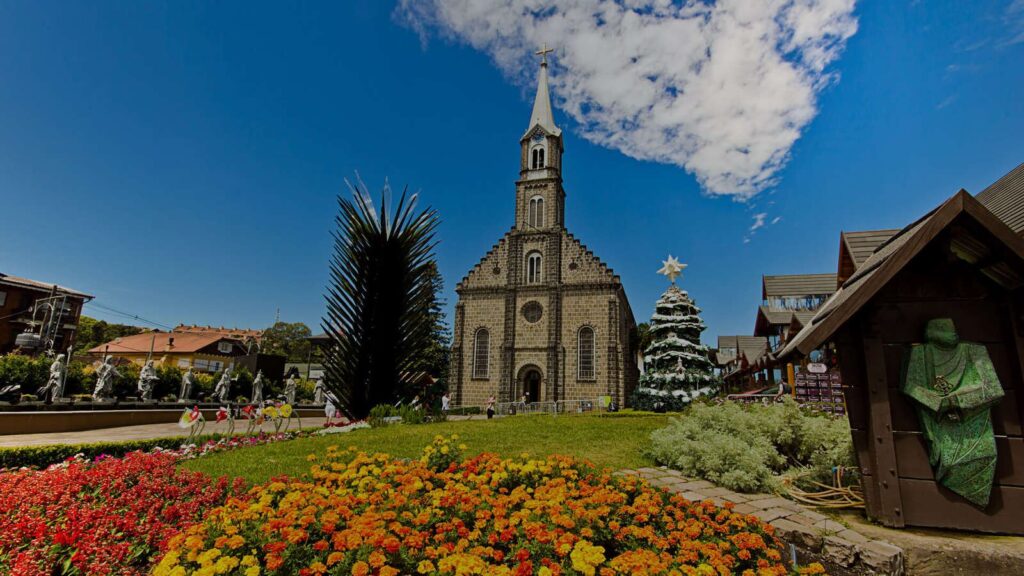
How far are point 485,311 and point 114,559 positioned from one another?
89.9 ft

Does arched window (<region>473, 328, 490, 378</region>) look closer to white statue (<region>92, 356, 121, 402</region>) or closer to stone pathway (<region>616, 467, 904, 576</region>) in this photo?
white statue (<region>92, 356, 121, 402</region>)

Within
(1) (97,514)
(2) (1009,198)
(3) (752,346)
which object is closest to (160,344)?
(1) (97,514)

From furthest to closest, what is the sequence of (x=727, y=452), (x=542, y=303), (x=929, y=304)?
1. (x=542, y=303)
2. (x=727, y=452)
3. (x=929, y=304)

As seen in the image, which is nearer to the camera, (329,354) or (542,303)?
(329,354)

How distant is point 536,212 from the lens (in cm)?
3225

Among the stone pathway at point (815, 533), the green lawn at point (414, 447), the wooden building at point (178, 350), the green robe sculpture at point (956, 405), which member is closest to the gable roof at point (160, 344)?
the wooden building at point (178, 350)

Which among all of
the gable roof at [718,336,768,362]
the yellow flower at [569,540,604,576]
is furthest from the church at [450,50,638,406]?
the yellow flower at [569,540,604,576]

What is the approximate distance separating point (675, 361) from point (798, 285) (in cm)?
1394

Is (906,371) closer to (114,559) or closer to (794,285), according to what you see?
(114,559)

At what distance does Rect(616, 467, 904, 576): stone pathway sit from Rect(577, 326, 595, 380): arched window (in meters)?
23.7

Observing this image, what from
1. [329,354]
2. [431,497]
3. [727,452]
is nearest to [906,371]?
[727,452]

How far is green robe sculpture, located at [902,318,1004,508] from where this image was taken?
153 inches

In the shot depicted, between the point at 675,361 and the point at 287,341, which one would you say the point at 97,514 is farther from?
the point at 287,341

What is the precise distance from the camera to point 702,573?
9.23ft
